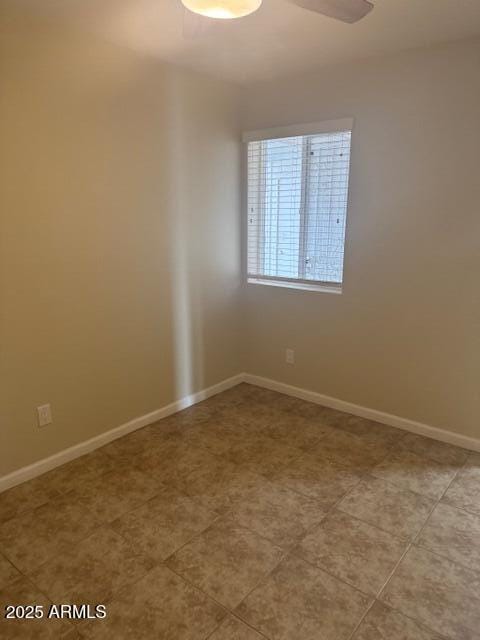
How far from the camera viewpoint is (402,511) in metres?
2.12

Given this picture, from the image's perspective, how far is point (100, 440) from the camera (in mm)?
2686

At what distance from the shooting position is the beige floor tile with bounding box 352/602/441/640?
1481mm

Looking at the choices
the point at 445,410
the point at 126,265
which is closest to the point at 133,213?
the point at 126,265

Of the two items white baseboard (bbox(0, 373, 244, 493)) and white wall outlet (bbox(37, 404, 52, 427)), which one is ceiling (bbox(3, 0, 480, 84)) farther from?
white baseboard (bbox(0, 373, 244, 493))

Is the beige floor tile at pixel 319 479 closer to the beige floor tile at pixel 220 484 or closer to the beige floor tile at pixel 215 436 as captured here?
the beige floor tile at pixel 220 484

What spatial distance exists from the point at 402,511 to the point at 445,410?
88 centimetres

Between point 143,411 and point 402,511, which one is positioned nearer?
point 402,511

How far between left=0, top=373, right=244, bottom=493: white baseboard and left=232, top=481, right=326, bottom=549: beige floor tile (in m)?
1.02

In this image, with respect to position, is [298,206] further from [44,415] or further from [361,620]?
[361,620]

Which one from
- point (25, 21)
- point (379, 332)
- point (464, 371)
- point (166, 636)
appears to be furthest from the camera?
point (379, 332)

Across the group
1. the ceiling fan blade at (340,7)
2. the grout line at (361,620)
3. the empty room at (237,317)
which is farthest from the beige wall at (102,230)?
the grout line at (361,620)

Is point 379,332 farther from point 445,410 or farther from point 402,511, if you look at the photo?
point 402,511

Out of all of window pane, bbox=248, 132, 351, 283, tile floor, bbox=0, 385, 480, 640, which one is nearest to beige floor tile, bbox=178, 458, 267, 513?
tile floor, bbox=0, 385, 480, 640

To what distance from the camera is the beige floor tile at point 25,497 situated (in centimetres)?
210
